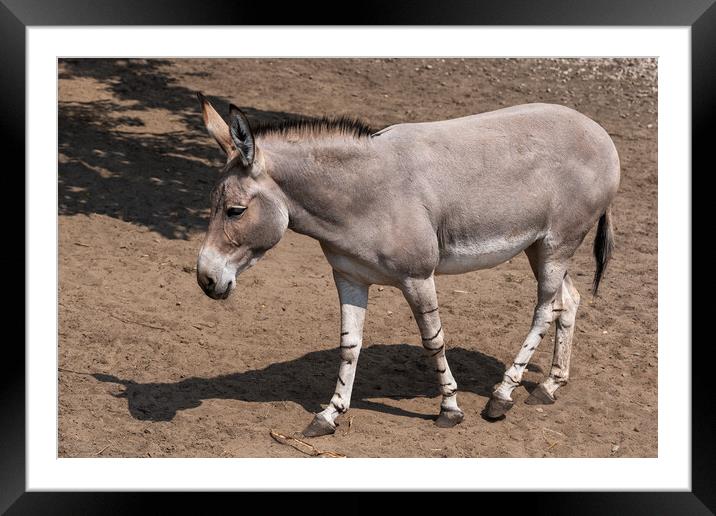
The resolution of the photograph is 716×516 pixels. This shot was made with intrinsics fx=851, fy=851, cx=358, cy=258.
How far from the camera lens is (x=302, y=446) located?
6.09 m

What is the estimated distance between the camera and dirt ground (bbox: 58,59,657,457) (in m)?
6.35

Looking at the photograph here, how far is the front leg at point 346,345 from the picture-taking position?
20.4 feet

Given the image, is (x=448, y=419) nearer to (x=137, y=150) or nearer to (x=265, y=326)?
(x=265, y=326)

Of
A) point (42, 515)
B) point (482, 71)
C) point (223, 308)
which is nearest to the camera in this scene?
point (42, 515)

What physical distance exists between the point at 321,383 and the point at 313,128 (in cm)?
240

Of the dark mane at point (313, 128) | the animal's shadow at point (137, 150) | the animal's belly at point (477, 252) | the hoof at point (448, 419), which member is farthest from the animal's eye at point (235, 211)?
the animal's shadow at point (137, 150)

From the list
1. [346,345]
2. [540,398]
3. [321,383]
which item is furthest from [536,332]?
[321,383]

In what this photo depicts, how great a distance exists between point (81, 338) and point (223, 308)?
142 centimetres

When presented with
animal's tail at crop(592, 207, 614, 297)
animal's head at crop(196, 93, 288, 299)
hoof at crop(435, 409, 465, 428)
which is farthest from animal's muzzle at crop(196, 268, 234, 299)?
animal's tail at crop(592, 207, 614, 297)

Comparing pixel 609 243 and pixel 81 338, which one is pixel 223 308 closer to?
pixel 81 338

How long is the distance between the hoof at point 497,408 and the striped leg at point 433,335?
25 cm

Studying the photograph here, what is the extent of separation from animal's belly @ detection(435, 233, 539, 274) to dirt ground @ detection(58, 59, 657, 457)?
1233 millimetres

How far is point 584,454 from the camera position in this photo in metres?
6.26
